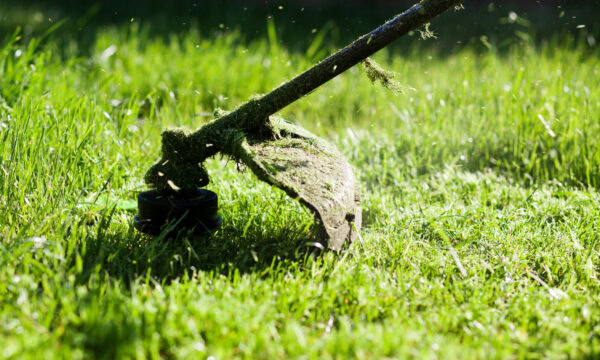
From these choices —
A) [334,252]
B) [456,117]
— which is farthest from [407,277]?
[456,117]

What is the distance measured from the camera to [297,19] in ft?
26.5

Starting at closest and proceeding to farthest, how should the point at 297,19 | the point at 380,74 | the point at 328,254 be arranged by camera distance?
1. the point at 328,254
2. the point at 380,74
3. the point at 297,19

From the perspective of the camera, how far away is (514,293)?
2.26 m

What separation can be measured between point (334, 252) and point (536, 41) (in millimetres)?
5488

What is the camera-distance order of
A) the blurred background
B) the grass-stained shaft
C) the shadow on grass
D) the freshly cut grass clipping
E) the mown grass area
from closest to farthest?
1. the mown grass area
2. the shadow on grass
3. the grass-stained shaft
4. the freshly cut grass clipping
5. the blurred background

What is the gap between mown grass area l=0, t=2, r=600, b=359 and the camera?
70.2 inches

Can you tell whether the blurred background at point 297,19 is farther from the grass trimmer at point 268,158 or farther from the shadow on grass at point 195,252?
the shadow on grass at point 195,252

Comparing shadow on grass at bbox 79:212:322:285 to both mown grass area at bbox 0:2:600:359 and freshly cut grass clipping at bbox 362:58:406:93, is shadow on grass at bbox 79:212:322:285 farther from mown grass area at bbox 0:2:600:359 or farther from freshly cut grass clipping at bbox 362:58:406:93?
freshly cut grass clipping at bbox 362:58:406:93

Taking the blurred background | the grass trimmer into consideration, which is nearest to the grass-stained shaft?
the grass trimmer

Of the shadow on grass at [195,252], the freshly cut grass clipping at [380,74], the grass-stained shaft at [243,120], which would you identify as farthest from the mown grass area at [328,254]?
the freshly cut grass clipping at [380,74]

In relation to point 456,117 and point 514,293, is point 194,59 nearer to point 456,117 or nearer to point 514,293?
point 456,117

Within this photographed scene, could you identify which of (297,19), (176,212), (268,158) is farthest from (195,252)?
(297,19)

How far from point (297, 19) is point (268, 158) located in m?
6.12

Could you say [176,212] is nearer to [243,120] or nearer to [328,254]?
[243,120]
